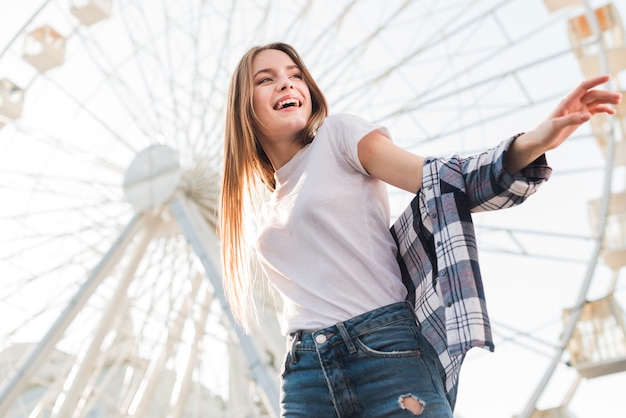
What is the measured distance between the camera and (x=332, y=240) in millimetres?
1626

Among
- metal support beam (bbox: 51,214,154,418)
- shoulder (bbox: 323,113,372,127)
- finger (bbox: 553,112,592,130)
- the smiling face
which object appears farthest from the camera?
metal support beam (bbox: 51,214,154,418)

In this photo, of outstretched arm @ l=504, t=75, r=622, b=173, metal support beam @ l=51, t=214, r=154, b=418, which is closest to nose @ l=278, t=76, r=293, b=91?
outstretched arm @ l=504, t=75, r=622, b=173

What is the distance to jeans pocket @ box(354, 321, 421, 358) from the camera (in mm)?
1474

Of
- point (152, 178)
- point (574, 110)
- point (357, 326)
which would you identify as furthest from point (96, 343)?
point (574, 110)

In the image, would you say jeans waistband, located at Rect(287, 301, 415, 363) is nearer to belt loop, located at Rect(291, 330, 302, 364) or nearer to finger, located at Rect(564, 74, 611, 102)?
belt loop, located at Rect(291, 330, 302, 364)

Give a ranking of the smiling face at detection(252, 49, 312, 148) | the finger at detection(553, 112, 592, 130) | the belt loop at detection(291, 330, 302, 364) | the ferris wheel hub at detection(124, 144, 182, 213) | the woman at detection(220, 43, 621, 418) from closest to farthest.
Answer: the finger at detection(553, 112, 592, 130), the woman at detection(220, 43, 621, 418), the belt loop at detection(291, 330, 302, 364), the smiling face at detection(252, 49, 312, 148), the ferris wheel hub at detection(124, 144, 182, 213)

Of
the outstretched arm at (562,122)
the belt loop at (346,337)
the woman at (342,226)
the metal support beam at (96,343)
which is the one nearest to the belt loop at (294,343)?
the woman at (342,226)

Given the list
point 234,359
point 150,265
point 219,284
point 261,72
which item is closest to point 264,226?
point 261,72

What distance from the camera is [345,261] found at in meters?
1.60

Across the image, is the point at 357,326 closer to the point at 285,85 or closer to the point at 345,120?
the point at 345,120

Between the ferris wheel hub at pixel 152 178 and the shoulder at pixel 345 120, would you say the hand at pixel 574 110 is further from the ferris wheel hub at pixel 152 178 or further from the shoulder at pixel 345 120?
the ferris wheel hub at pixel 152 178

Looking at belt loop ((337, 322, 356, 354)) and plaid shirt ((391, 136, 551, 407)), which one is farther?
belt loop ((337, 322, 356, 354))

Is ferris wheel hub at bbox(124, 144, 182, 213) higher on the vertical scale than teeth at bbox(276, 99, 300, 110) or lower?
higher

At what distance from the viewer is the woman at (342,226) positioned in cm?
141
